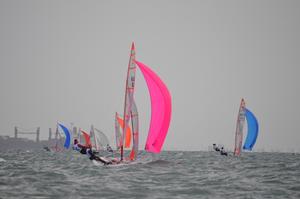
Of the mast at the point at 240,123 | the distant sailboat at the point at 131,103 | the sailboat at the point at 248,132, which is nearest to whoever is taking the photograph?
the distant sailboat at the point at 131,103

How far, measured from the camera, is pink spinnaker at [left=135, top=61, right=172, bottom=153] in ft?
103

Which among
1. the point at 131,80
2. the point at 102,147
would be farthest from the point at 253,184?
the point at 102,147

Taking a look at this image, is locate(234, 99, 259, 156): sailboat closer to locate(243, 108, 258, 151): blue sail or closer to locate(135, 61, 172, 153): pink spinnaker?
locate(243, 108, 258, 151): blue sail

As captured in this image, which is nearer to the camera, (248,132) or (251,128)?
(251,128)

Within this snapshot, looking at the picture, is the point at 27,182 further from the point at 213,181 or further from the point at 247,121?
the point at 247,121

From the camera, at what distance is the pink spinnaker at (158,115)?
31.4 metres

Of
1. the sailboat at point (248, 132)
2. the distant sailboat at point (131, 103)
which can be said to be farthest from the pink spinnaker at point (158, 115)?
the sailboat at point (248, 132)

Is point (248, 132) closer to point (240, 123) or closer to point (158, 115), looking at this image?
point (240, 123)

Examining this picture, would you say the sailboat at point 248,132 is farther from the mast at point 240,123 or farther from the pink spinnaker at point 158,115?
the pink spinnaker at point 158,115

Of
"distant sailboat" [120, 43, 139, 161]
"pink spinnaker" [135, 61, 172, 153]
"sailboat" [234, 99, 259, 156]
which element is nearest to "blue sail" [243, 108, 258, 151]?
"sailboat" [234, 99, 259, 156]

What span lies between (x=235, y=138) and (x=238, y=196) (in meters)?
47.9

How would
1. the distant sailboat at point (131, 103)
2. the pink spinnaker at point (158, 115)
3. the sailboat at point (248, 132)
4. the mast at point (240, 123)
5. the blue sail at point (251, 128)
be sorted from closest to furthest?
the pink spinnaker at point (158, 115)
the distant sailboat at point (131, 103)
the mast at point (240, 123)
the sailboat at point (248, 132)
the blue sail at point (251, 128)

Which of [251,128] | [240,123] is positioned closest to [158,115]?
[240,123]

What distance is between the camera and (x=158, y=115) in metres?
31.5
